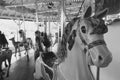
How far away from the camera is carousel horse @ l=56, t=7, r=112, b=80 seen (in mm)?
942

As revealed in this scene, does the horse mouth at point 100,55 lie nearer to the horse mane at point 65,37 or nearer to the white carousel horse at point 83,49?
the white carousel horse at point 83,49

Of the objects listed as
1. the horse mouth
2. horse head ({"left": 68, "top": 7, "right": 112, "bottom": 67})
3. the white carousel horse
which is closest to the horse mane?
the white carousel horse

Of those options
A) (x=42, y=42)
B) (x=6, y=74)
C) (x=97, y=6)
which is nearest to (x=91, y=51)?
(x=97, y=6)

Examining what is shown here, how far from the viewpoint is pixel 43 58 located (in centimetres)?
234

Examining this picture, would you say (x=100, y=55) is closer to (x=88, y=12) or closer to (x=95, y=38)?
(x=95, y=38)

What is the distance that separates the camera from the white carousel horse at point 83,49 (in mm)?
942

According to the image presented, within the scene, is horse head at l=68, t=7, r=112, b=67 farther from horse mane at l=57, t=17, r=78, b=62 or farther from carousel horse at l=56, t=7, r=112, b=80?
horse mane at l=57, t=17, r=78, b=62

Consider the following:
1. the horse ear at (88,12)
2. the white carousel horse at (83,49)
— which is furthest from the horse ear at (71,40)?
the horse ear at (88,12)

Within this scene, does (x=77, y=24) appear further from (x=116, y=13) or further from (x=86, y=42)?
(x=116, y=13)

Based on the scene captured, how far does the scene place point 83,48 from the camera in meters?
1.08

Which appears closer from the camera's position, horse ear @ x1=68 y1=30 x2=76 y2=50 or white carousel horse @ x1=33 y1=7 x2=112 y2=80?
white carousel horse @ x1=33 y1=7 x2=112 y2=80

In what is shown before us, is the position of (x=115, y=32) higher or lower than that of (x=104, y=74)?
higher

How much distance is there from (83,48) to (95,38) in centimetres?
15

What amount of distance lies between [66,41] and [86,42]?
260mm
